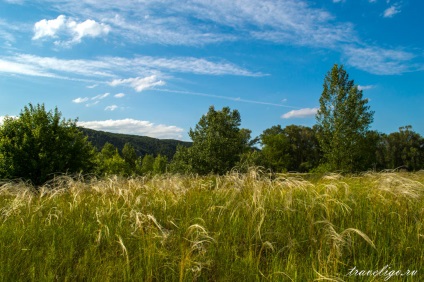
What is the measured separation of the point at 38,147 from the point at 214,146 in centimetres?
1802

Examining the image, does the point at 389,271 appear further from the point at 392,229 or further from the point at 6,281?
the point at 6,281

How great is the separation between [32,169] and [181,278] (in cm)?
1831

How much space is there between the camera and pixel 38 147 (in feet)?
60.8

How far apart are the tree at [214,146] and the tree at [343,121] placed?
10.2 meters

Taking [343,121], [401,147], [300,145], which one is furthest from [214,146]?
[401,147]

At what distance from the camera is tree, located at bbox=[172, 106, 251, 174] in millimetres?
32531

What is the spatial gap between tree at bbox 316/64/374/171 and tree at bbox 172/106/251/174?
1019 cm

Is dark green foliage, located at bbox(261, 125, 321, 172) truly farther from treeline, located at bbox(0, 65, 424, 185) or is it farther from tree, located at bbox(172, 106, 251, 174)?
tree, located at bbox(172, 106, 251, 174)

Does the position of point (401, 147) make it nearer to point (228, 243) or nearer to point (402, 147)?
point (402, 147)

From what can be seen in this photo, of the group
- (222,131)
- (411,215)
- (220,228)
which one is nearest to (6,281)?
(220,228)

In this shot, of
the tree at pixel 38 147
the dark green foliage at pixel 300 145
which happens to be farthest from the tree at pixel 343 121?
the dark green foliage at pixel 300 145

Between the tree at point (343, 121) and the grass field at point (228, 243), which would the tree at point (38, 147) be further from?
the tree at point (343, 121)

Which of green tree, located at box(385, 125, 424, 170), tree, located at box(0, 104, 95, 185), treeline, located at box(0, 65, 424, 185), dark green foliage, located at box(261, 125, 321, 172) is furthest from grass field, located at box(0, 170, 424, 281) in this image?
green tree, located at box(385, 125, 424, 170)

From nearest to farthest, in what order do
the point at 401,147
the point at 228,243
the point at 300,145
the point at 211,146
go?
1. the point at 228,243
2. the point at 211,146
3. the point at 401,147
4. the point at 300,145
